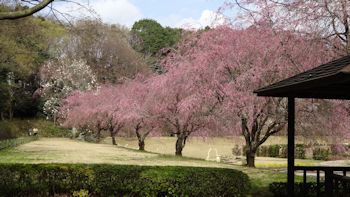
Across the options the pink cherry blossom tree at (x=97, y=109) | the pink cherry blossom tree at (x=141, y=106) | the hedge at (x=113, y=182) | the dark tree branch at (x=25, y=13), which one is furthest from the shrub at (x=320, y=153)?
the dark tree branch at (x=25, y=13)

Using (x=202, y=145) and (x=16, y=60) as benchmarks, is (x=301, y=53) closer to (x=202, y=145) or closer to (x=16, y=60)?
(x=16, y=60)

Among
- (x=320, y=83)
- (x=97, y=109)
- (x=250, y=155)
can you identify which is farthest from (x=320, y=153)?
(x=320, y=83)

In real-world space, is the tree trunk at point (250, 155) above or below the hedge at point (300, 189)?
above

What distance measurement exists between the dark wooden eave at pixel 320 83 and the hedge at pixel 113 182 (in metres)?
1.96

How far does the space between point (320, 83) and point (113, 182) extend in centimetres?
436

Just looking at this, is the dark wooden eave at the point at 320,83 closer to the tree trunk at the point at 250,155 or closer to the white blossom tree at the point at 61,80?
the tree trunk at the point at 250,155

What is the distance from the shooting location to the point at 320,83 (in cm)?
600

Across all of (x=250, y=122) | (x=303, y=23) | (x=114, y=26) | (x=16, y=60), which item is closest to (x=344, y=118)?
(x=250, y=122)

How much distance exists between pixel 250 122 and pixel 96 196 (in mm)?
8081

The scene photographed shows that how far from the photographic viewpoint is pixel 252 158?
17219 mm

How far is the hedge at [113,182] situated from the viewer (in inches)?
328

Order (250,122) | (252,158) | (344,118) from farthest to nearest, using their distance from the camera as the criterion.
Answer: (252,158) < (250,122) < (344,118)

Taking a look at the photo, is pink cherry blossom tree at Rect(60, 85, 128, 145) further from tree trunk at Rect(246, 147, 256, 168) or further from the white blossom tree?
tree trunk at Rect(246, 147, 256, 168)

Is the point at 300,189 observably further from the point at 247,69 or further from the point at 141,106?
the point at 141,106
